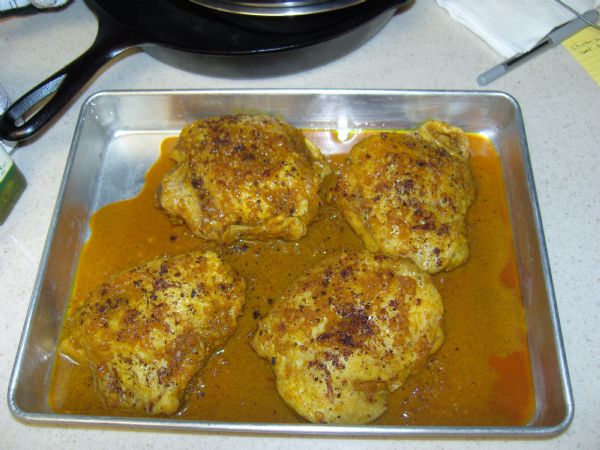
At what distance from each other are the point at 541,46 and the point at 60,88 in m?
2.40

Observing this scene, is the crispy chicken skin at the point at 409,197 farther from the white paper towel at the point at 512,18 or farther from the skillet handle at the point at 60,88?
the skillet handle at the point at 60,88

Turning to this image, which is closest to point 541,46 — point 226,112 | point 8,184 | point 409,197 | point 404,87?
point 404,87

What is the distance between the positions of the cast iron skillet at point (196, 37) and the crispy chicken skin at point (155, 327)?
81cm

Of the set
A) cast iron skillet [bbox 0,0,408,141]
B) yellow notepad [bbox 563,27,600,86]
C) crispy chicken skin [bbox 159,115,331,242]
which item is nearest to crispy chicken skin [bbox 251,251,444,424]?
crispy chicken skin [bbox 159,115,331,242]

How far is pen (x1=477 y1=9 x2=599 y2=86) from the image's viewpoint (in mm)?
2705

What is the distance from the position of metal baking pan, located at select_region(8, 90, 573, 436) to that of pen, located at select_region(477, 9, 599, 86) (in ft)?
1.22

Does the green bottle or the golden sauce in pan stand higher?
the green bottle

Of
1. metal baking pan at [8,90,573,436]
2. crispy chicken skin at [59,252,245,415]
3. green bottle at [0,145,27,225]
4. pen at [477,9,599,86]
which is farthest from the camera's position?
pen at [477,9,599,86]

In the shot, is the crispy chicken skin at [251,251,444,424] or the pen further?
the pen

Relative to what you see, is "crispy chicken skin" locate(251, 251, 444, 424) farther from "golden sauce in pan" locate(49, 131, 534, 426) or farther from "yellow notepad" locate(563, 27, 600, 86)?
"yellow notepad" locate(563, 27, 600, 86)

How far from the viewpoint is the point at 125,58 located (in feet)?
9.19

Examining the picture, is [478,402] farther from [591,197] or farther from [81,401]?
[81,401]

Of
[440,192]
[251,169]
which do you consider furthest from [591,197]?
[251,169]

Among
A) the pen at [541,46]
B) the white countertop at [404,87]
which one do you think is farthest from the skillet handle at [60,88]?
the pen at [541,46]
